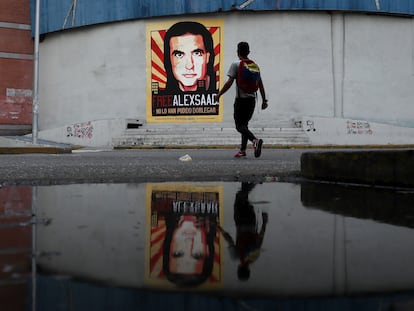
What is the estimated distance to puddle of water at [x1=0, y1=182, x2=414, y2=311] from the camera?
3.35ft

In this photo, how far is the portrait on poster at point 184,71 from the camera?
19.8 metres

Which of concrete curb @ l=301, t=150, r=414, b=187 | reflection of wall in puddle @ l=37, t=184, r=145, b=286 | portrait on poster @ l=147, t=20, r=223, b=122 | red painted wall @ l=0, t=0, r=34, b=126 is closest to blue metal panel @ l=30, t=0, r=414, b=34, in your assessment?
portrait on poster @ l=147, t=20, r=223, b=122

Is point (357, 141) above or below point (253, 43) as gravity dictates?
below

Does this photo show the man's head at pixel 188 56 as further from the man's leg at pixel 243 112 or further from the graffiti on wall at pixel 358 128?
the man's leg at pixel 243 112

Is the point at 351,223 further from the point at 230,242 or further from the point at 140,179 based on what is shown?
the point at 140,179

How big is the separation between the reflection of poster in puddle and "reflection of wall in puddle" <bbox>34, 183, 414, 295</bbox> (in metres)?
0.04

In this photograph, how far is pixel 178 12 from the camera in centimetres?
1942

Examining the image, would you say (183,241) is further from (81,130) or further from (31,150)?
(81,130)

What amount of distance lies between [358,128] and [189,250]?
18.4 meters

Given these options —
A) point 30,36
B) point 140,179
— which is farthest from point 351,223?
point 30,36

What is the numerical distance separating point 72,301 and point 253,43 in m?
19.7

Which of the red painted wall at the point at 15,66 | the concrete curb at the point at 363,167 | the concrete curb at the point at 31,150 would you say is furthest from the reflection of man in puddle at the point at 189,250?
the red painted wall at the point at 15,66

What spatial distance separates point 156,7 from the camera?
1973 cm

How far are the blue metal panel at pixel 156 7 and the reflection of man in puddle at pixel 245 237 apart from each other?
1785 centimetres
